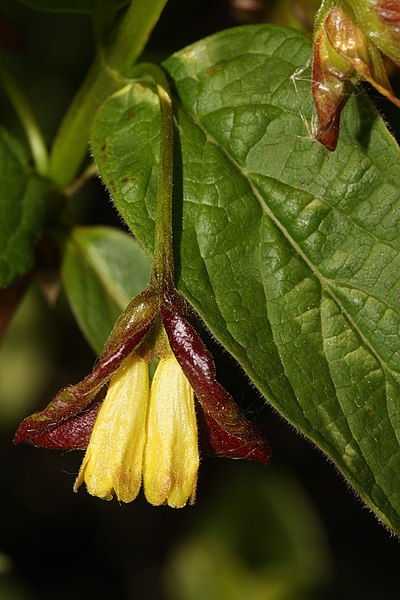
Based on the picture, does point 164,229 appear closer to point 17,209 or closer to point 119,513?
point 17,209

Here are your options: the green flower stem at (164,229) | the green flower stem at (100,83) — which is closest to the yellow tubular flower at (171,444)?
the green flower stem at (164,229)

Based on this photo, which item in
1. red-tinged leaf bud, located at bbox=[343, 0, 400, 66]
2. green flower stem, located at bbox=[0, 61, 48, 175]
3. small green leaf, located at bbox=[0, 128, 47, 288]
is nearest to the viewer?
red-tinged leaf bud, located at bbox=[343, 0, 400, 66]

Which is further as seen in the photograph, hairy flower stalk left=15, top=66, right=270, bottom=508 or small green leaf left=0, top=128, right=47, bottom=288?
small green leaf left=0, top=128, right=47, bottom=288

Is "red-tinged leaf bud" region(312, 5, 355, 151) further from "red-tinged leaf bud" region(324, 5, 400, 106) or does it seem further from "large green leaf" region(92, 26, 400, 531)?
"large green leaf" region(92, 26, 400, 531)

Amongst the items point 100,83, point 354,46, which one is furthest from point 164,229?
point 100,83

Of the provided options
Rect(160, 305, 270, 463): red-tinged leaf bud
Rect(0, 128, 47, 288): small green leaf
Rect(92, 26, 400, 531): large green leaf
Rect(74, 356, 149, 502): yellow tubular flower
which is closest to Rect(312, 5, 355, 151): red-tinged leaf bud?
Rect(92, 26, 400, 531): large green leaf

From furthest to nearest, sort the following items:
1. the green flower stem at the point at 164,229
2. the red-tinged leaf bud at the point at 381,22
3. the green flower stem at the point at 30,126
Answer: the green flower stem at the point at 30,126 < the green flower stem at the point at 164,229 < the red-tinged leaf bud at the point at 381,22

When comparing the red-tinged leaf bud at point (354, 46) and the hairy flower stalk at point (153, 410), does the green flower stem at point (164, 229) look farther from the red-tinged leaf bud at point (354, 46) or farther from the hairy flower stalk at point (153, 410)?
the red-tinged leaf bud at point (354, 46)
